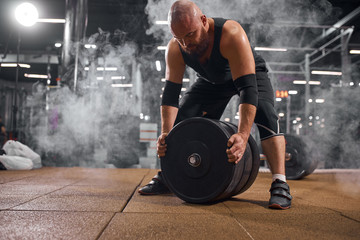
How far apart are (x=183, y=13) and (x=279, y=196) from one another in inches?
41.7

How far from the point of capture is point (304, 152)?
10.1 ft

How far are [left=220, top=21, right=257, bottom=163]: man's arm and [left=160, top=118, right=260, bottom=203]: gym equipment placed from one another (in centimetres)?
10

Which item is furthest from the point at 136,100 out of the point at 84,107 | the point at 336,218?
the point at 336,218

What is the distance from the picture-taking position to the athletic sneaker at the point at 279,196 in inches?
57.3

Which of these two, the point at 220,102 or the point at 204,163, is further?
the point at 220,102

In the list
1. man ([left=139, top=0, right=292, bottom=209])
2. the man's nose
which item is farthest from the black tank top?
the man's nose

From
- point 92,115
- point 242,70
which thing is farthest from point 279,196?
point 92,115

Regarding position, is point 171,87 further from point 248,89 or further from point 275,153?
point 275,153

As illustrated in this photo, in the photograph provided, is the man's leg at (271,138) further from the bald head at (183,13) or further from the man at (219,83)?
the bald head at (183,13)

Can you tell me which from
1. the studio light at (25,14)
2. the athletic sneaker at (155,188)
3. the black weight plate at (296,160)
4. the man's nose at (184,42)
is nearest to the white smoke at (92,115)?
the studio light at (25,14)

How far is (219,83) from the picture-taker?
5.77ft

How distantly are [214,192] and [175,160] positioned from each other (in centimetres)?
29

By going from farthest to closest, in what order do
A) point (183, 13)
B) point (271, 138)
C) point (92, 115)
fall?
point (92, 115) → point (271, 138) → point (183, 13)

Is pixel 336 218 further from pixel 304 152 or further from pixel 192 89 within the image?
pixel 304 152
